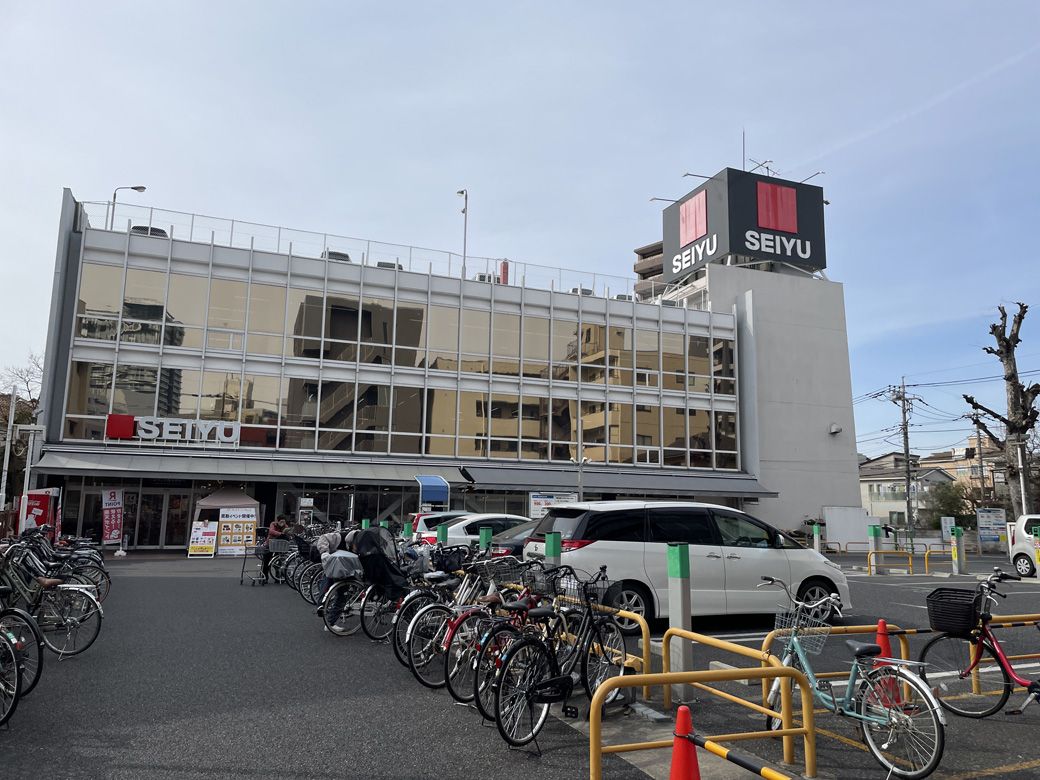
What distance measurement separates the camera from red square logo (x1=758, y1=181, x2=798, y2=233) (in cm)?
3934

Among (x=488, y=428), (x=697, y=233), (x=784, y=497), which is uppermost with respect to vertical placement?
(x=697, y=233)

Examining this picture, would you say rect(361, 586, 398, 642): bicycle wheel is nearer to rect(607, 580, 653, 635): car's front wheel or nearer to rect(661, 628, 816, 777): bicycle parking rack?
rect(607, 580, 653, 635): car's front wheel

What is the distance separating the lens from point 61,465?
2330 cm

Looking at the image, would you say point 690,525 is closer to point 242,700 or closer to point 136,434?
point 242,700

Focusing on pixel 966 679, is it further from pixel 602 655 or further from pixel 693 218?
pixel 693 218

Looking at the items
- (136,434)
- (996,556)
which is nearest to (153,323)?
(136,434)

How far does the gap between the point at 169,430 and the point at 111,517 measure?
3.40 m

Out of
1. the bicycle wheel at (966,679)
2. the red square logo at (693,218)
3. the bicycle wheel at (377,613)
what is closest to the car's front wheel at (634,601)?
the bicycle wheel at (377,613)

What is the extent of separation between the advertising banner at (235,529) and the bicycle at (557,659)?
61.9 ft

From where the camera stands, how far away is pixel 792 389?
36531 mm

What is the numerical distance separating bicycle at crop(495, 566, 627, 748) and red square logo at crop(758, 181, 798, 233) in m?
36.3

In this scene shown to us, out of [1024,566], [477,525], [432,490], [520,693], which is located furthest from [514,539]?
[1024,566]

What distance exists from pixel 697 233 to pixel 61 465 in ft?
104

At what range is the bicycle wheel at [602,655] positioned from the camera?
6.14m
